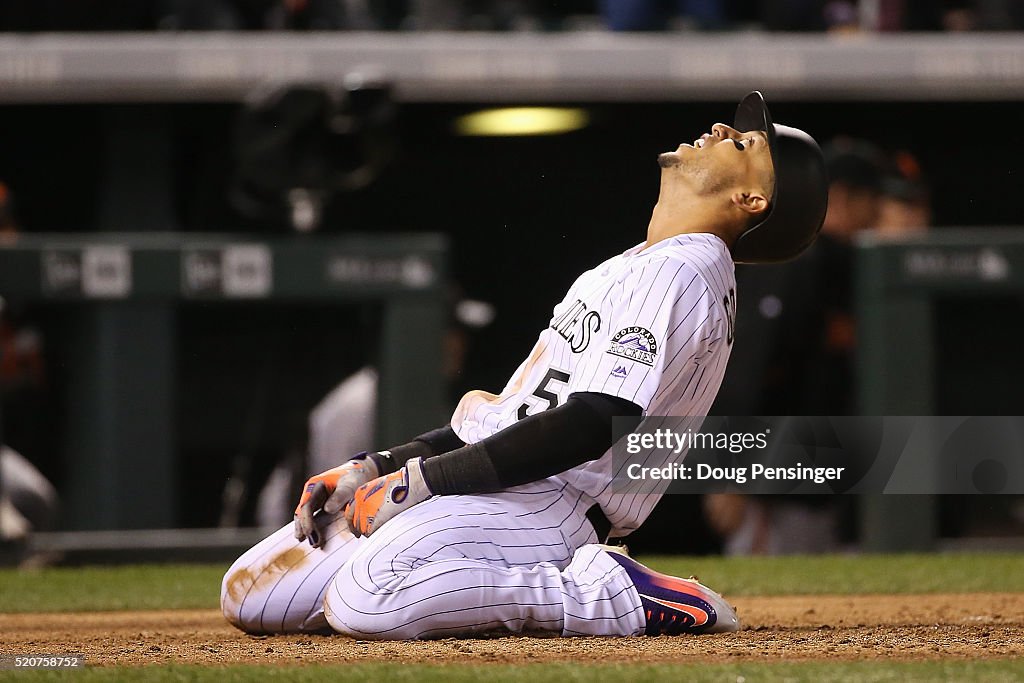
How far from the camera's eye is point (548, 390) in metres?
2.54

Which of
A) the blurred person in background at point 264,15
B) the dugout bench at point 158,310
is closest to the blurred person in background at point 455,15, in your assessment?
the blurred person in background at point 264,15

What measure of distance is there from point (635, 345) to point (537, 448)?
0.23 metres

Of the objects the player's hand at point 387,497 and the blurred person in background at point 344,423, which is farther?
the blurred person in background at point 344,423

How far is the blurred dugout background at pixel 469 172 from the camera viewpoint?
4891 mm

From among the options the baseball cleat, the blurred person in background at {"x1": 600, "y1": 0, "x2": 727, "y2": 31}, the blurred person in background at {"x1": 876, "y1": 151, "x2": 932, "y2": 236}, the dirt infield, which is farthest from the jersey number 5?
the blurred person in background at {"x1": 600, "y1": 0, "x2": 727, "y2": 31}

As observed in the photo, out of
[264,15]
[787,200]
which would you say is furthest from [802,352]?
[264,15]

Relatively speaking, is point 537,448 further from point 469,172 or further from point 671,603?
point 469,172

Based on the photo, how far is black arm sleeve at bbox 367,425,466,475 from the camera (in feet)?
8.81

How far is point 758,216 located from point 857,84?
2.98m

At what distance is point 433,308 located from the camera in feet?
15.6

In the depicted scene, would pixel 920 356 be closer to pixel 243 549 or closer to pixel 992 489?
pixel 992 489

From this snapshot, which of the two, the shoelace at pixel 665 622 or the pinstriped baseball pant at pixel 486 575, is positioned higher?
→ the pinstriped baseball pant at pixel 486 575

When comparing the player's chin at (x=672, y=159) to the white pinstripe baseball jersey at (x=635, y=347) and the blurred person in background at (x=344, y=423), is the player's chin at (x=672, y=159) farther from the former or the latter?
the blurred person in background at (x=344, y=423)

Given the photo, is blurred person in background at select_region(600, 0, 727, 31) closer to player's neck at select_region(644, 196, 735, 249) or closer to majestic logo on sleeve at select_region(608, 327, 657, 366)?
player's neck at select_region(644, 196, 735, 249)
